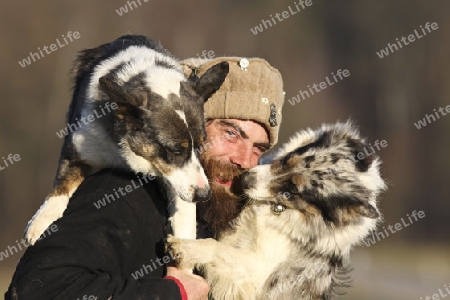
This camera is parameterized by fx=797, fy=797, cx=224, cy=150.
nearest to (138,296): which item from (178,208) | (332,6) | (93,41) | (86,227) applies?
(86,227)

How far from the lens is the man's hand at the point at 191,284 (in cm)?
450

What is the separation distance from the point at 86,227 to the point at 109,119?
1.30 meters

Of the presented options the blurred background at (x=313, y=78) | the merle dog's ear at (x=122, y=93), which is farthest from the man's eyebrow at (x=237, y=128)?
the blurred background at (x=313, y=78)

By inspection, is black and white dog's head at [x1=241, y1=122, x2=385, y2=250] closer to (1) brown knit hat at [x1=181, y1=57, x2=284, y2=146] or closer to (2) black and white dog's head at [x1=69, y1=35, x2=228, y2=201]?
(1) brown knit hat at [x1=181, y1=57, x2=284, y2=146]

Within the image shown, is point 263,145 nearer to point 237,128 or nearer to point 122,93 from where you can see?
point 237,128

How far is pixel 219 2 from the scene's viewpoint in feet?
128

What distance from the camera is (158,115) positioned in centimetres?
518

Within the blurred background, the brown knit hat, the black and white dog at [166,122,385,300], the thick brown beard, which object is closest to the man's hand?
the black and white dog at [166,122,385,300]

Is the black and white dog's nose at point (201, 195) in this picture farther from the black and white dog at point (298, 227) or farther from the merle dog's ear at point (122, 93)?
the merle dog's ear at point (122, 93)

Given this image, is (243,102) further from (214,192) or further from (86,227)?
(86,227)

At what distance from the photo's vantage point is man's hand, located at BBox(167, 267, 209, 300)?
4504 mm

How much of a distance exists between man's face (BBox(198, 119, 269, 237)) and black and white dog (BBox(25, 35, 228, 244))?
0.37m

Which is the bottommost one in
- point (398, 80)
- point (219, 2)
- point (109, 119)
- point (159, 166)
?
point (398, 80)

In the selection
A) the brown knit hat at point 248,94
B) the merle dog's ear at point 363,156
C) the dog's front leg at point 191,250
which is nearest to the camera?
the dog's front leg at point 191,250
